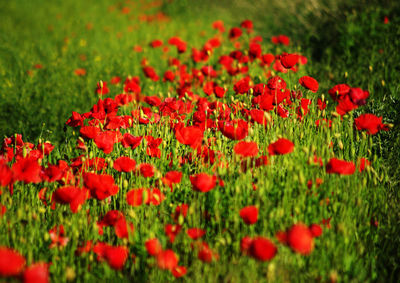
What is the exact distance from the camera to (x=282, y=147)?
1.63 metres

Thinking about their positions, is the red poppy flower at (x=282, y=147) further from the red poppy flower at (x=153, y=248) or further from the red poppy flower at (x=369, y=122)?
the red poppy flower at (x=153, y=248)

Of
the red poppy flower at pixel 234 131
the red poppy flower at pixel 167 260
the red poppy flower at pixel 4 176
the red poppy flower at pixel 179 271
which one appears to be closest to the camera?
the red poppy flower at pixel 167 260

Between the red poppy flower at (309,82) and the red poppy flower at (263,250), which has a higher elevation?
the red poppy flower at (309,82)

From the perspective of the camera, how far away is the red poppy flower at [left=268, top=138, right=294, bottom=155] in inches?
63.7

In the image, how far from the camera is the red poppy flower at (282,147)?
1617mm

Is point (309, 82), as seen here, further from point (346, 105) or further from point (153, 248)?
point (153, 248)

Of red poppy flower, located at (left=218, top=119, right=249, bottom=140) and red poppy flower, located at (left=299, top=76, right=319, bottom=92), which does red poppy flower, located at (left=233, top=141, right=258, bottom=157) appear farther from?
red poppy flower, located at (left=299, top=76, right=319, bottom=92)

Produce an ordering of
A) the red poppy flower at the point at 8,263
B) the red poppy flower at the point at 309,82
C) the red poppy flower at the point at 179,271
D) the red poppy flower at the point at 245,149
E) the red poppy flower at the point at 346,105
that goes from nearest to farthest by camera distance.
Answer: the red poppy flower at the point at 8,263
the red poppy flower at the point at 179,271
the red poppy flower at the point at 245,149
the red poppy flower at the point at 346,105
the red poppy flower at the point at 309,82

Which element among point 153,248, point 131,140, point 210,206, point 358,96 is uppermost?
point 358,96

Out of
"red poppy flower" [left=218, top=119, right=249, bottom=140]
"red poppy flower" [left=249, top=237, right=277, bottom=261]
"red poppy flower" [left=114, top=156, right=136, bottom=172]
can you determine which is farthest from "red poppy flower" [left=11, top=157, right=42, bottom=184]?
"red poppy flower" [left=249, top=237, right=277, bottom=261]

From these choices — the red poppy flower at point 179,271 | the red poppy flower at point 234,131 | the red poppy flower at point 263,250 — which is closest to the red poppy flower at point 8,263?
the red poppy flower at point 179,271

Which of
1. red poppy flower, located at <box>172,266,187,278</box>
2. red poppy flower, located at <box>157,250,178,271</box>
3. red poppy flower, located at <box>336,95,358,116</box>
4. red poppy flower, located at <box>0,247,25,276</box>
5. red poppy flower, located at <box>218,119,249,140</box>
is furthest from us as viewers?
red poppy flower, located at <box>336,95,358,116</box>

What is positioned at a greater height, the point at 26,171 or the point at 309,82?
the point at 309,82

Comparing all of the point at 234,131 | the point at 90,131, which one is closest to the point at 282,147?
the point at 234,131
